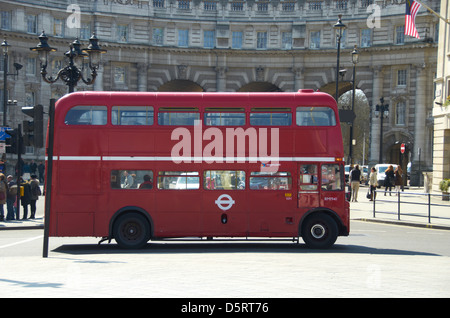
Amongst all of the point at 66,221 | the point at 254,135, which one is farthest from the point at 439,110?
the point at 66,221

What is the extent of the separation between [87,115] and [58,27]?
1922 inches

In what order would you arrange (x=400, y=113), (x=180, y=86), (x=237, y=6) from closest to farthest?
(x=400, y=113), (x=237, y=6), (x=180, y=86)

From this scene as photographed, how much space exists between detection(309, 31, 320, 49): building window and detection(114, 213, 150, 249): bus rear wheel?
171 ft

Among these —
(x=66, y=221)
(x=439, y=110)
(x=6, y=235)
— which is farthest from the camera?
(x=439, y=110)

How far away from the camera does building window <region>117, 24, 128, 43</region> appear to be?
220 feet

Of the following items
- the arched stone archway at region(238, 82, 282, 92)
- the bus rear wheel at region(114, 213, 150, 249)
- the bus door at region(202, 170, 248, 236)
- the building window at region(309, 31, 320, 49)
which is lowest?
the bus rear wheel at region(114, 213, 150, 249)

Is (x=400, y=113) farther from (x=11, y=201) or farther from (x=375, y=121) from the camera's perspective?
(x=11, y=201)

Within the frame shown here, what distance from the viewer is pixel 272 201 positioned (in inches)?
723

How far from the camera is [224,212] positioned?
18.3 meters

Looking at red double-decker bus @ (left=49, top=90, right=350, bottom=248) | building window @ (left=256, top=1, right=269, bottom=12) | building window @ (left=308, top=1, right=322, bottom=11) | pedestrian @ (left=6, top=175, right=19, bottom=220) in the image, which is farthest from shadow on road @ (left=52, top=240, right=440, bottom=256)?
building window @ (left=256, top=1, right=269, bottom=12)

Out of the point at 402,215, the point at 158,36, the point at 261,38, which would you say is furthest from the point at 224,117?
the point at 261,38

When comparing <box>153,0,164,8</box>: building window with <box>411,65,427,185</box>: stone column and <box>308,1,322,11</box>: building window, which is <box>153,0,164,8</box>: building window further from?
<box>411,65,427,185</box>: stone column

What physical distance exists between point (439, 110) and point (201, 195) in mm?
24259
